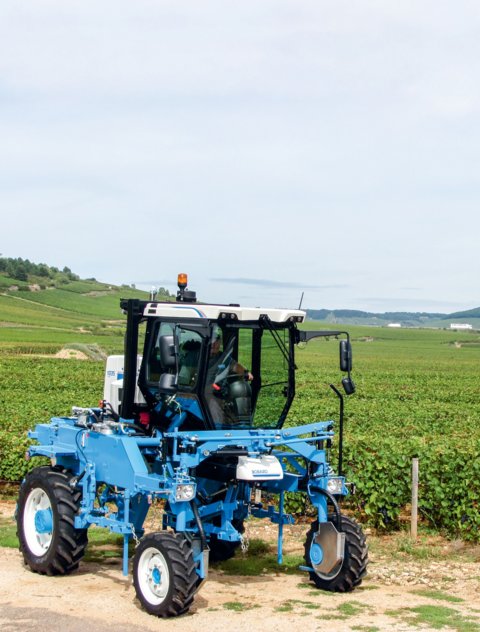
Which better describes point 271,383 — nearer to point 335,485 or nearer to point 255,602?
point 335,485

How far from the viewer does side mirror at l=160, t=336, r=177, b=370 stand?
9.84 meters

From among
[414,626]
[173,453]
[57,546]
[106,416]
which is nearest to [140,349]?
[106,416]

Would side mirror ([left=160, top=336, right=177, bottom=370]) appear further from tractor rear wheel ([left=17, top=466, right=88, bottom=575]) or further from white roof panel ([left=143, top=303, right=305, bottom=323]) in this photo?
tractor rear wheel ([left=17, top=466, right=88, bottom=575])

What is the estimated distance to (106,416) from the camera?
12.0 m

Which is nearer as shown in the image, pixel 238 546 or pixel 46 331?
pixel 238 546

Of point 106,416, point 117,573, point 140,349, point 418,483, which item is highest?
point 140,349

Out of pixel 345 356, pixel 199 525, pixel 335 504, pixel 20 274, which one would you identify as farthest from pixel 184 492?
pixel 20 274

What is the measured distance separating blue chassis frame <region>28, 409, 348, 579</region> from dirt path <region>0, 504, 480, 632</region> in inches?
22.1

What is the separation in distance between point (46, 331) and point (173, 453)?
9526 cm

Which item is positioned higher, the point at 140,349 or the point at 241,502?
the point at 140,349

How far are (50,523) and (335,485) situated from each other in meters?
3.66

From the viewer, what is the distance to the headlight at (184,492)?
9.51 meters

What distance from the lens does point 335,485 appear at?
1066cm

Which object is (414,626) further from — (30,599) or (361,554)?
(30,599)
